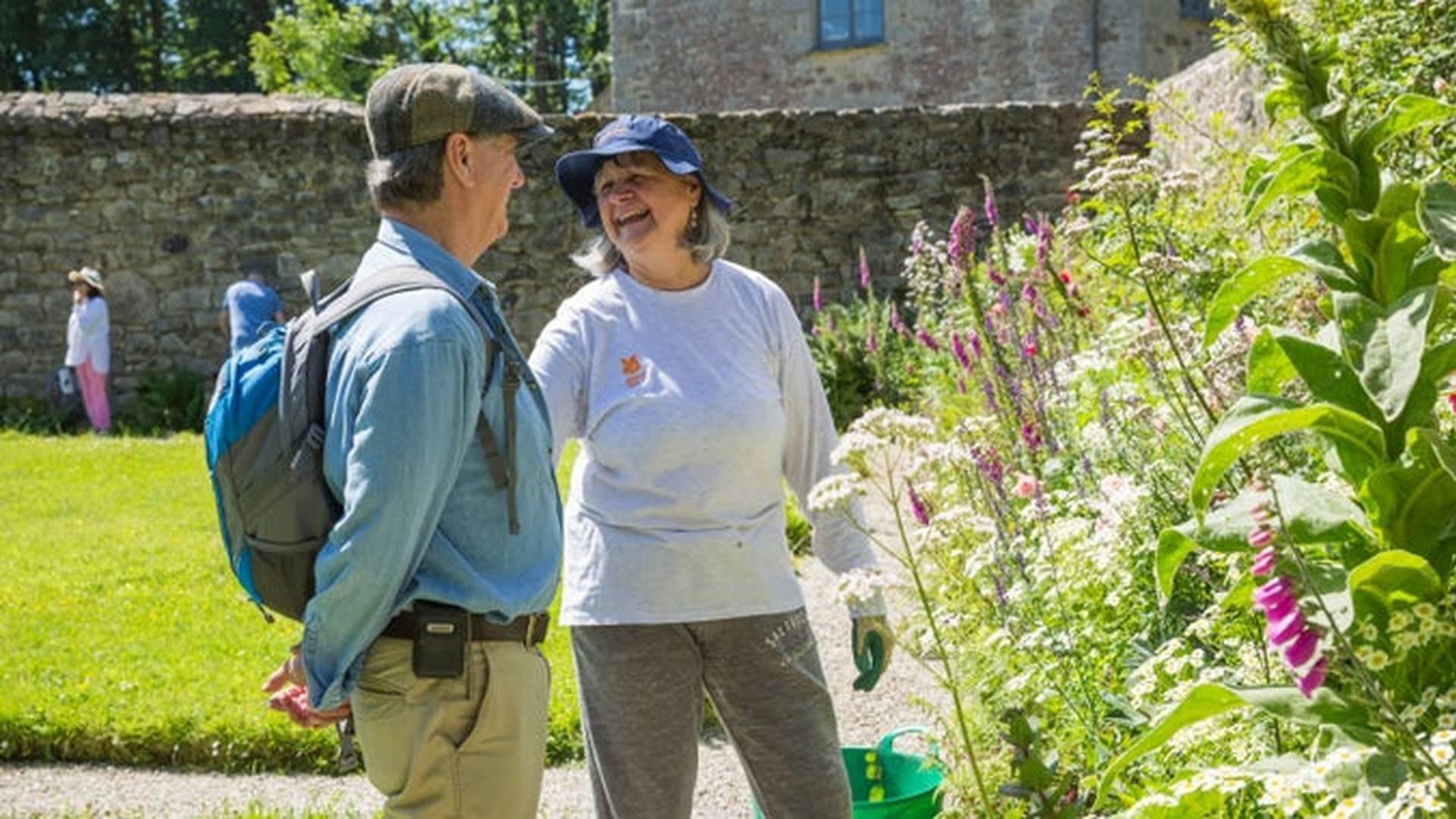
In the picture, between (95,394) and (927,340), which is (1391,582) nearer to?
(927,340)

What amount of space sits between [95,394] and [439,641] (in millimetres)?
13304

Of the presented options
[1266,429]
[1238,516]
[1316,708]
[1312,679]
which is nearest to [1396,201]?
[1266,429]

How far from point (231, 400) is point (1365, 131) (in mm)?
1689

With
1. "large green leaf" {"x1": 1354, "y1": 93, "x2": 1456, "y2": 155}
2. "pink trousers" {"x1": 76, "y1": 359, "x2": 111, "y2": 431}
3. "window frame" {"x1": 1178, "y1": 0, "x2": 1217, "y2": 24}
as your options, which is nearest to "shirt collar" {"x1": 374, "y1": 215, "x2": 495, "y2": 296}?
"large green leaf" {"x1": 1354, "y1": 93, "x2": 1456, "y2": 155}

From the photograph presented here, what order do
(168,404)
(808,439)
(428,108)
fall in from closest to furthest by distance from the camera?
(428,108) → (808,439) → (168,404)

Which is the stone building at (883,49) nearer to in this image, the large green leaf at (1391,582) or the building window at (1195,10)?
the building window at (1195,10)

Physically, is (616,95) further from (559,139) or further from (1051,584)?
(1051,584)

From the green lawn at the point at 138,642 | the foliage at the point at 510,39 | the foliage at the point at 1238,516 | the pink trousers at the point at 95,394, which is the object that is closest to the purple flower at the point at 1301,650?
the foliage at the point at 1238,516

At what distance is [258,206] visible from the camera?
15281 mm

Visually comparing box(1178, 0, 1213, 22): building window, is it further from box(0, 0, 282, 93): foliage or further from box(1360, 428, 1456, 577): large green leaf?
box(0, 0, 282, 93): foliage

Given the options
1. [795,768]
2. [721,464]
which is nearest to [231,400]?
[721,464]

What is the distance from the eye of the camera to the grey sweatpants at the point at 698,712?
3.29 metres

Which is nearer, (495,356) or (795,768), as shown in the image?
(495,356)

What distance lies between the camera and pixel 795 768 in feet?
11.0
